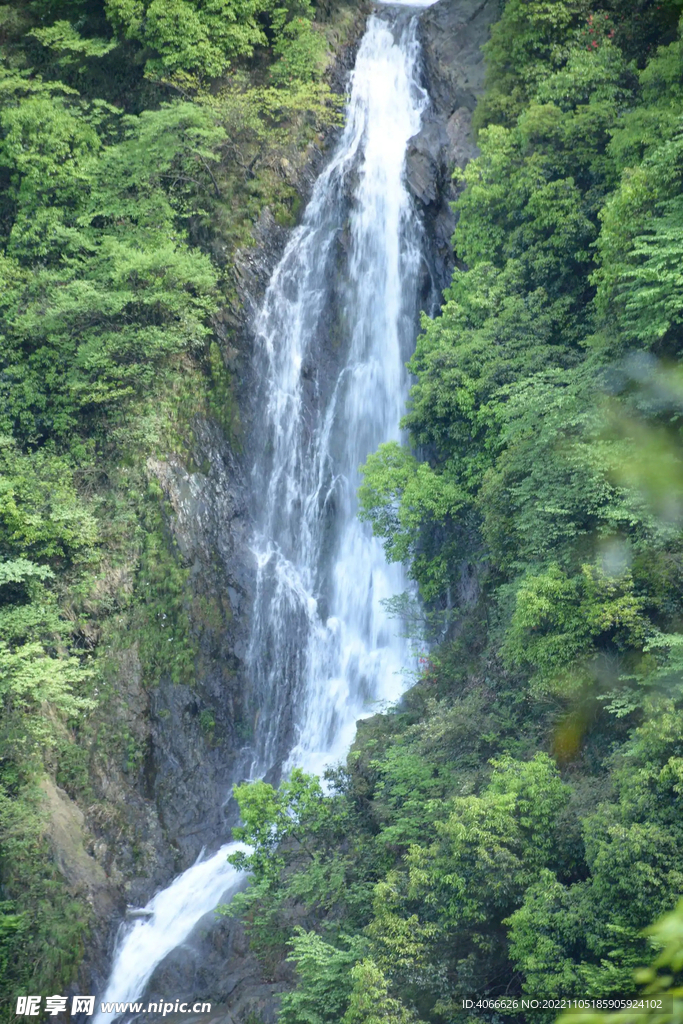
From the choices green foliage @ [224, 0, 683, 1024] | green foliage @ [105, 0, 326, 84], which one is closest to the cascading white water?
green foliage @ [105, 0, 326, 84]

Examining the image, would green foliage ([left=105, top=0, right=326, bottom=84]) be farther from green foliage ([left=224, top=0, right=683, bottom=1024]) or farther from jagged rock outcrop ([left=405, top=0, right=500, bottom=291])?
green foliage ([left=224, top=0, right=683, bottom=1024])

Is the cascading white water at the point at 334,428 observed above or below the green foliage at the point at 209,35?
below

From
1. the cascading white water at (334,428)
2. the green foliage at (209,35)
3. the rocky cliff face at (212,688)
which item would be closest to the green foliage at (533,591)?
the rocky cliff face at (212,688)

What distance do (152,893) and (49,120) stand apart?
15.4m

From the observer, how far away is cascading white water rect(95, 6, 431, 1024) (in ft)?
54.9

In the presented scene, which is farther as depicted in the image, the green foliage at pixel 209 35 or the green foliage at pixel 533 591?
the green foliage at pixel 209 35

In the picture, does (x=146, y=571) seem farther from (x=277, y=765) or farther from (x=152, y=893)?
(x=152, y=893)

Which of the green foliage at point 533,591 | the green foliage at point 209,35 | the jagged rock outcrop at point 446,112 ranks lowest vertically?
the green foliage at point 533,591

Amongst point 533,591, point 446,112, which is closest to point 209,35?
point 446,112

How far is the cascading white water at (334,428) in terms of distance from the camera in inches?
658

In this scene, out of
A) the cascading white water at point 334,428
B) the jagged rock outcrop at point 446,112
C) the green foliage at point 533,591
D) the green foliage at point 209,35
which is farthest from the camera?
the green foliage at point 209,35

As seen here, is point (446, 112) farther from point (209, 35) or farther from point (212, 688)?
point (212, 688)

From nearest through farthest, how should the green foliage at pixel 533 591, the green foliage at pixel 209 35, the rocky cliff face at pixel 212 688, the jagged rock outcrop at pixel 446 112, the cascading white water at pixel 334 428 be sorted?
1. the green foliage at pixel 533 591
2. the rocky cliff face at pixel 212 688
3. the cascading white water at pixel 334 428
4. the jagged rock outcrop at pixel 446 112
5. the green foliage at pixel 209 35

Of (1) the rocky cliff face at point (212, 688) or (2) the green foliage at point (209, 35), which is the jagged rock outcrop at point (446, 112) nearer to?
(1) the rocky cliff face at point (212, 688)
